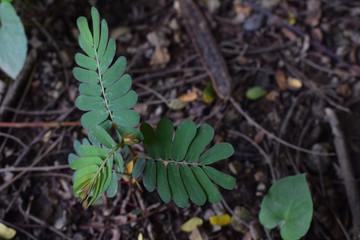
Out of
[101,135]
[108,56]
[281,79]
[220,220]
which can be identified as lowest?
[220,220]

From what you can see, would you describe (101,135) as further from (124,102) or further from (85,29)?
(85,29)

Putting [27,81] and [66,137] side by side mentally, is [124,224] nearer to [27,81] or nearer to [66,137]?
[66,137]

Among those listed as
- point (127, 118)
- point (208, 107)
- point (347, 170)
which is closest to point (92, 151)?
point (127, 118)

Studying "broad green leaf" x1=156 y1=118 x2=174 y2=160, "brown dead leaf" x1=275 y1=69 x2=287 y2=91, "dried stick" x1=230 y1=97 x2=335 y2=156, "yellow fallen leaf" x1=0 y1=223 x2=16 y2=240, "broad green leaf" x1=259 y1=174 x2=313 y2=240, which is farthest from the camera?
"brown dead leaf" x1=275 y1=69 x2=287 y2=91

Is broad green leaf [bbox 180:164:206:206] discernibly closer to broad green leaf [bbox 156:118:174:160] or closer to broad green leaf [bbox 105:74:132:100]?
broad green leaf [bbox 156:118:174:160]

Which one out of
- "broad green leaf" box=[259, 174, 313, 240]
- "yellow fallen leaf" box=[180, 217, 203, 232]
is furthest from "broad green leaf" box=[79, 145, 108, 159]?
"broad green leaf" box=[259, 174, 313, 240]

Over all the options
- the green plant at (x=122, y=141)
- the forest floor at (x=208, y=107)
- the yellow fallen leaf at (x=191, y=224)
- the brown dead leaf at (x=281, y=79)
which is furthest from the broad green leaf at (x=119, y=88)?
the brown dead leaf at (x=281, y=79)

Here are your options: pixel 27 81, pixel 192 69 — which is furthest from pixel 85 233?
pixel 192 69
